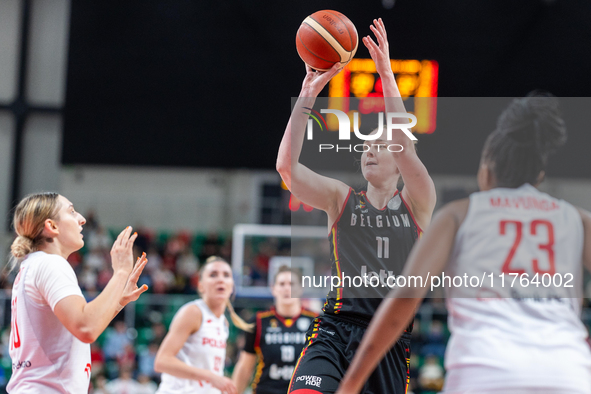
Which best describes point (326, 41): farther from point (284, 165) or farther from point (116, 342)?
point (116, 342)

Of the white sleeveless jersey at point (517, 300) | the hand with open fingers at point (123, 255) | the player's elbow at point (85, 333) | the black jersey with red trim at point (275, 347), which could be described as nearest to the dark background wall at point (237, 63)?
the black jersey with red trim at point (275, 347)

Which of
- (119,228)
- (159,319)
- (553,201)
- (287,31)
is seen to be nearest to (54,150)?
(119,228)

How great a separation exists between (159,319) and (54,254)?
8755 mm

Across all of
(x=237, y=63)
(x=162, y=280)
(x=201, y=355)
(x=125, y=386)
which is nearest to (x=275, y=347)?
(x=201, y=355)

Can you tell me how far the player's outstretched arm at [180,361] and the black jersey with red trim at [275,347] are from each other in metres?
0.84

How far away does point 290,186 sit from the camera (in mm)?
3273

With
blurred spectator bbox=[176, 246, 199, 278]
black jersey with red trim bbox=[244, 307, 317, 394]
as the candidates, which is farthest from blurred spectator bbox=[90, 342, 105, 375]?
black jersey with red trim bbox=[244, 307, 317, 394]

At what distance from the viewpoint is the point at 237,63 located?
936 cm

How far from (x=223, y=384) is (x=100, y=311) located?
74.6 inches

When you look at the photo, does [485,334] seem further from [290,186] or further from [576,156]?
[576,156]

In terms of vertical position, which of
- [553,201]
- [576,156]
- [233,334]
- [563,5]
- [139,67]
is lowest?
[233,334]

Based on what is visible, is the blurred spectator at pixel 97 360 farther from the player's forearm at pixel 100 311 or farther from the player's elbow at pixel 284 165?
the player's elbow at pixel 284 165

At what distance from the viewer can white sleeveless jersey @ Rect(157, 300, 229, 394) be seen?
493cm

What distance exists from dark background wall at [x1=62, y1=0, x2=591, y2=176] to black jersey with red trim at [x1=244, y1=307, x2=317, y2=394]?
399cm
